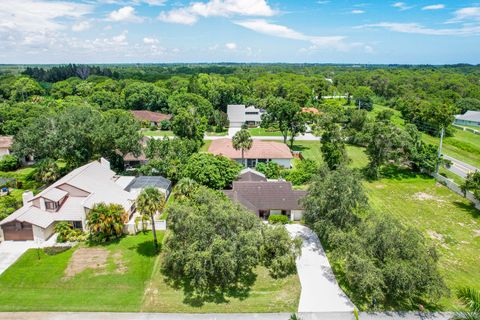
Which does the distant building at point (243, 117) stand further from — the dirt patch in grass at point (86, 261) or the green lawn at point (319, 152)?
the dirt patch in grass at point (86, 261)

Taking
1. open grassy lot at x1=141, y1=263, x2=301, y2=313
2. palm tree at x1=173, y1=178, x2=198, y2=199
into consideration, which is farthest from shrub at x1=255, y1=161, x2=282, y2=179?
open grassy lot at x1=141, y1=263, x2=301, y2=313

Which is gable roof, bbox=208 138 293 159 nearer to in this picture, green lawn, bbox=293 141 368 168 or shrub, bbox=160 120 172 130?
green lawn, bbox=293 141 368 168

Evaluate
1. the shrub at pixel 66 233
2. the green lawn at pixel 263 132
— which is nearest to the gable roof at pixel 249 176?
the shrub at pixel 66 233

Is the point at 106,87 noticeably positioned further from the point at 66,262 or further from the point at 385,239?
the point at 385,239

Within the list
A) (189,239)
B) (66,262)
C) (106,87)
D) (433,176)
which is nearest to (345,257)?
(189,239)

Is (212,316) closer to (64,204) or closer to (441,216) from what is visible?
(64,204)
